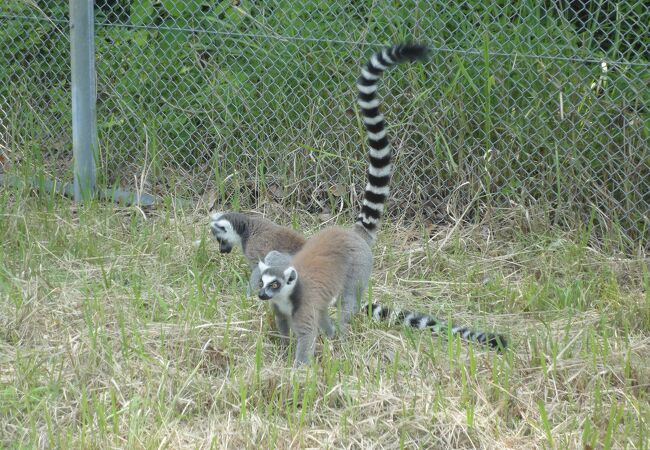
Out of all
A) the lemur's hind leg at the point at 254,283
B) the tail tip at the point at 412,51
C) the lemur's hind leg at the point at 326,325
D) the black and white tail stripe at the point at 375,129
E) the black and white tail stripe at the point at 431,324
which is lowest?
the lemur's hind leg at the point at 254,283

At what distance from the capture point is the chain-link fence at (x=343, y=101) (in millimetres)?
5910

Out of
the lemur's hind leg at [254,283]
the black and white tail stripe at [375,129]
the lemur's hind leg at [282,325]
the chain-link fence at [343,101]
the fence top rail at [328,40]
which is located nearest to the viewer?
the lemur's hind leg at [282,325]

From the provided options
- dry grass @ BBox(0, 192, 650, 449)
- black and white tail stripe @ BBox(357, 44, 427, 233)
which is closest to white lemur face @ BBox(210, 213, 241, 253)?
dry grass @ BBox(0, 192, 650, 449)

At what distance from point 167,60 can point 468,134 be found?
7.17 ft

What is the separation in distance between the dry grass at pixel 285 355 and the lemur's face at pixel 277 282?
25 centimetres

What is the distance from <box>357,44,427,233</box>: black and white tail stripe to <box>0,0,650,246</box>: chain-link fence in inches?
39.1

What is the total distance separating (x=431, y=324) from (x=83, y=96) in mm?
3036

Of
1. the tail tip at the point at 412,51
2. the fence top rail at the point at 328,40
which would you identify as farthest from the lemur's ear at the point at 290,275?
the fence top rail at the point at 328,40

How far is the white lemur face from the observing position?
210 inches

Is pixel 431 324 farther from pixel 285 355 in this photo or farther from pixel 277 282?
pixel 277 282

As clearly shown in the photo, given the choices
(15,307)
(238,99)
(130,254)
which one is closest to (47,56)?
(238,99)

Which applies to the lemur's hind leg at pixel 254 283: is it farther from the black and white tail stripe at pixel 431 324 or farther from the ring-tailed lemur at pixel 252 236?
the black and white tail stripe at pixel 431 324

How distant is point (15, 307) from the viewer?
4.54m

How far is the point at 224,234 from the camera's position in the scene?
17.5ft
